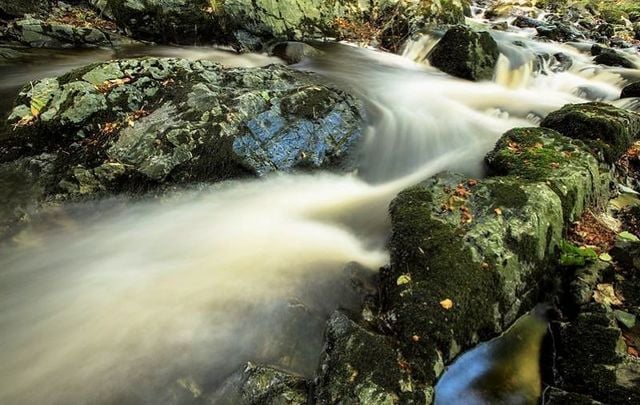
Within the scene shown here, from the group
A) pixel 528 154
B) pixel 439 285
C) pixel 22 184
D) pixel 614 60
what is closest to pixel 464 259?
pixel 439 285

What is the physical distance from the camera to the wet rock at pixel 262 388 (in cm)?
308

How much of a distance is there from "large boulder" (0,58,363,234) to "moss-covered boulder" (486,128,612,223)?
2.29 metres

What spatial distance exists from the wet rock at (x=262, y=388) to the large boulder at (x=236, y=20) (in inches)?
394

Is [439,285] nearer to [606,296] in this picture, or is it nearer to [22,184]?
[606,296]

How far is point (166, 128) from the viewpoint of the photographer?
19.2 ft

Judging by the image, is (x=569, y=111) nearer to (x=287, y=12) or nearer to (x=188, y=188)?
(x=188, y=188)

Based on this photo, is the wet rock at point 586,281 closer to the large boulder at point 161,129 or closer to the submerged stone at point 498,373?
the submerged stone at point 498,373

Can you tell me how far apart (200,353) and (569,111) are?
6551 millimetres

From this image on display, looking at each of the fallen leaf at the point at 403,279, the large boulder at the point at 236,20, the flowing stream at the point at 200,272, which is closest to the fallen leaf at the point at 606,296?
the fallen leaf at the point at 403,279

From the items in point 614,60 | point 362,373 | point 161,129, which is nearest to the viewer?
point 362,373

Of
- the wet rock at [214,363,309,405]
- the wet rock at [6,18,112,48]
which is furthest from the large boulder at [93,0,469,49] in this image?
the wet rock at [214,363,309,405]

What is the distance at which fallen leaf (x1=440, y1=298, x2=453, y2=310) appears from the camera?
350 cm

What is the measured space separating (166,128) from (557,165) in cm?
513

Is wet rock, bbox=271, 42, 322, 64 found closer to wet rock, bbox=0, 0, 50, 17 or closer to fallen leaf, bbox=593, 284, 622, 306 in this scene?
wet rock, bbox=0, 0, 50, 17
